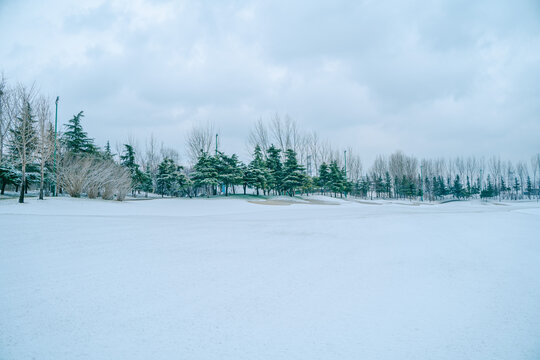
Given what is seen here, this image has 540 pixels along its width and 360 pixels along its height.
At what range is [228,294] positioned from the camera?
2664mm

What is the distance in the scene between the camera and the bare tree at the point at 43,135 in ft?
49.0

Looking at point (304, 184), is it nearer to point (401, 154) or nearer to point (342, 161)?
point (342, 161)

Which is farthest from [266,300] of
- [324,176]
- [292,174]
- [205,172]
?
[324,176]

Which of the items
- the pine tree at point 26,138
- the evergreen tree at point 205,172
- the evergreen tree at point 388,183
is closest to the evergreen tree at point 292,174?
the evergreen tree at point 205,172

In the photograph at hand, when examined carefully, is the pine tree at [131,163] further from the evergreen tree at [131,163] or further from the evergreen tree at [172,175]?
the evergreen tree at [172,175]

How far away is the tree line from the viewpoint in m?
16.1

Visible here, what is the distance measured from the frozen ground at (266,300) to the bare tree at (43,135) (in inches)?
531

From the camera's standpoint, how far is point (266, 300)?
254 centimetres

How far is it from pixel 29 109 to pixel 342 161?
41.5 m

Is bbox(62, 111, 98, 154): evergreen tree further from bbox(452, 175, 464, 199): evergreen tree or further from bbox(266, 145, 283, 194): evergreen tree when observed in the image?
bbox(452, 175, 464, 199): evergreen tree

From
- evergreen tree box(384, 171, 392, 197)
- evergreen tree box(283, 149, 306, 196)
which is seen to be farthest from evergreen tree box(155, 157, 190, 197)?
evergreen tree box(384, 171, 392, 197)

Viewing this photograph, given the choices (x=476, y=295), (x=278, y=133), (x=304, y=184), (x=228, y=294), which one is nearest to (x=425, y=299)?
(x=476, y=295)

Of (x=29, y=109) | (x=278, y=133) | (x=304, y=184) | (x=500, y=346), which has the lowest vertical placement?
(x=500, y=346)

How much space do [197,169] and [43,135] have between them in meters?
11.3
